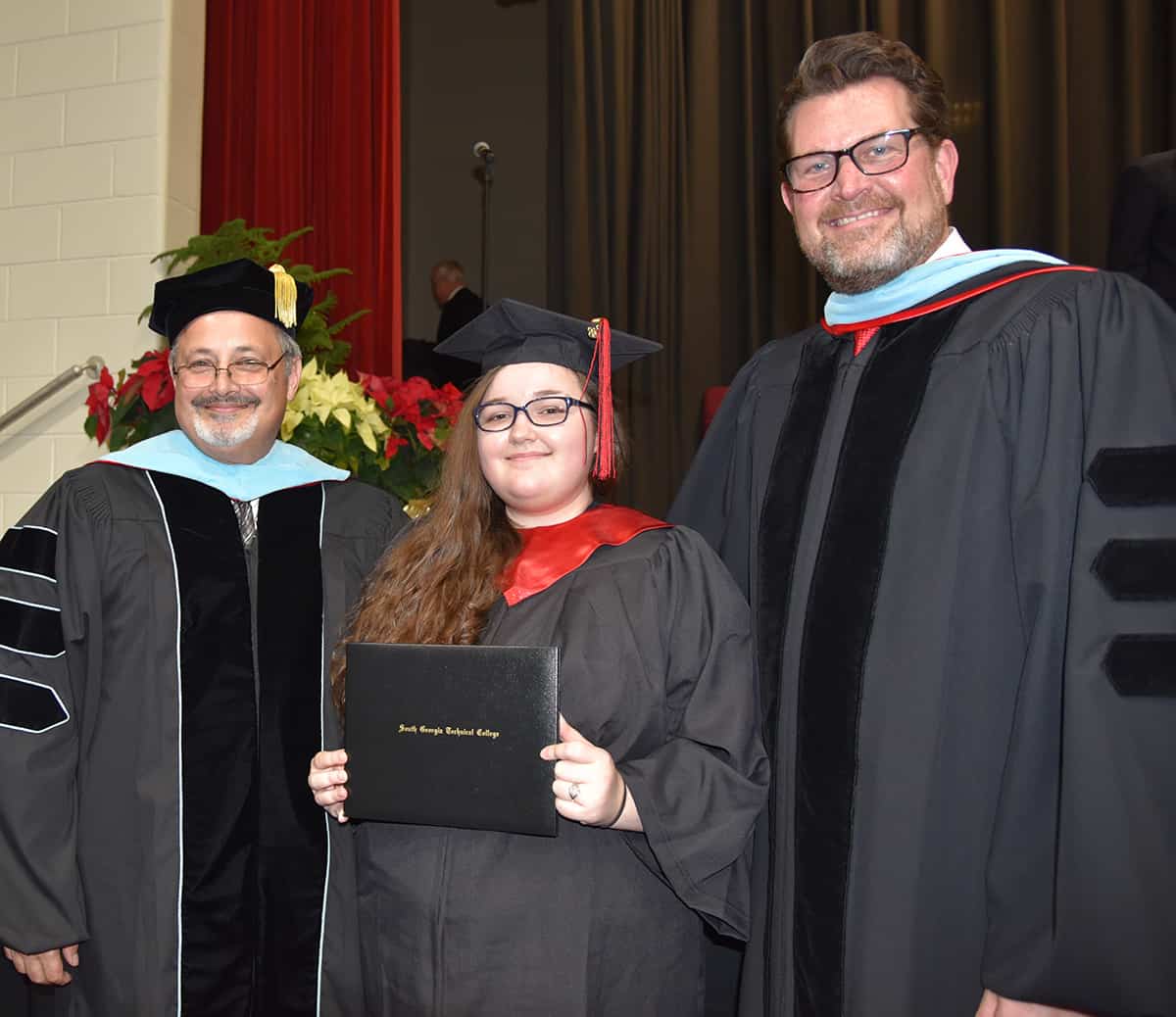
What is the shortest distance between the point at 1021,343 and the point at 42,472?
453cm

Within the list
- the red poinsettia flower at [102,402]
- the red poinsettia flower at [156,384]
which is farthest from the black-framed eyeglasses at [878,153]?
the red poinsettia flower at [102,402]

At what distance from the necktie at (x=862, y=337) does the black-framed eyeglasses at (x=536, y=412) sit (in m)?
0.53

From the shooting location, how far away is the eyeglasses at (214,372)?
7.43ft

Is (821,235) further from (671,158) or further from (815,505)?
(671,158)

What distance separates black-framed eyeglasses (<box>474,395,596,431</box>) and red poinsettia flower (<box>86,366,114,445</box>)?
1548mm

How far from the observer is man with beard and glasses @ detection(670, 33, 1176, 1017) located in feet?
4.81

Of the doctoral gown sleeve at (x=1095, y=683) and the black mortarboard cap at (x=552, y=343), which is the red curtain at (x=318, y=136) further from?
the doctoral gown sleeve at (x=1095, y=683)

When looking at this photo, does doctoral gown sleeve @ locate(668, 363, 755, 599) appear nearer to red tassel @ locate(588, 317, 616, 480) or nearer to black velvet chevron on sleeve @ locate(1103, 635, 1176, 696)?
red tassel @ locate(588, 317, 616, 480)

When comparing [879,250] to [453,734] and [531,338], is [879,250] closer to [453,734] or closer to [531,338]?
[531,338]

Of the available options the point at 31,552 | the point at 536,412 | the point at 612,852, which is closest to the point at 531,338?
the point at 536,412

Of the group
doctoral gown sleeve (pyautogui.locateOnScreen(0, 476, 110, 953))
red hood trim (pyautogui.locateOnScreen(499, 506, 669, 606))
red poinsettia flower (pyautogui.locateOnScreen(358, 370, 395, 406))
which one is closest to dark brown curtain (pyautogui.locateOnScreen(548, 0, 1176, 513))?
red poinsettia flower (pyautogui.locateOnScreen(358, 370, 395, 406))

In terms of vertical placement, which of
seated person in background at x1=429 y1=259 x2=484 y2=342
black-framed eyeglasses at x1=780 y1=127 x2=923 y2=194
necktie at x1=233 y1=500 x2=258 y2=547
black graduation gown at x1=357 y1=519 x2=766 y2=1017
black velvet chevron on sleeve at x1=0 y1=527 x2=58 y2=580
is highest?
seated person in background at x1=429 y1=259 x2=484 y2=342

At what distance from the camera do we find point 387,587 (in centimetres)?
206

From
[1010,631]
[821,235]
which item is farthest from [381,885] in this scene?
[821,235]
